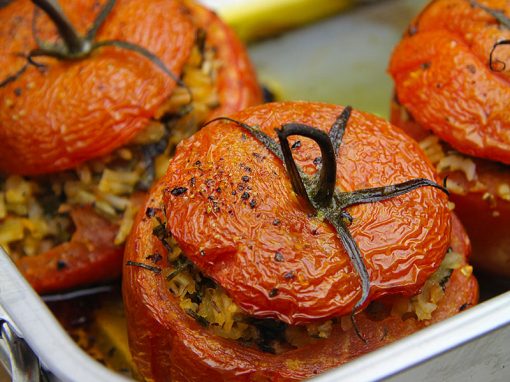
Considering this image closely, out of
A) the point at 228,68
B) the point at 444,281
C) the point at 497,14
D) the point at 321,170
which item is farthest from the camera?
the point at 228,68

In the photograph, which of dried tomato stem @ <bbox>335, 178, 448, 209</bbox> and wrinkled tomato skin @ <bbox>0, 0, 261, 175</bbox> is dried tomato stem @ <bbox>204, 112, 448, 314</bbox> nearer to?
dried tomato stem @ <bbox>335, 178, 448, 209</bbox>

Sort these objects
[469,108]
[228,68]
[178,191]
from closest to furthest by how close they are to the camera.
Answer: [178,191] < [469,108] < [228,68]

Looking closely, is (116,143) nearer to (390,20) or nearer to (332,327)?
(332,327)

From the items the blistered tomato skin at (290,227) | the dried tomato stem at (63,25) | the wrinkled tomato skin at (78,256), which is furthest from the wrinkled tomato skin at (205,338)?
the dried tomato stem at (63,25)

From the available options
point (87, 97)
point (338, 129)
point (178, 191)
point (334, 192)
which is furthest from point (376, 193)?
point (87, 97)

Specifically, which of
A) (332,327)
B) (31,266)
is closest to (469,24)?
(332,327)

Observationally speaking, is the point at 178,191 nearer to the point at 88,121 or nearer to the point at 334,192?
the point at 334,192

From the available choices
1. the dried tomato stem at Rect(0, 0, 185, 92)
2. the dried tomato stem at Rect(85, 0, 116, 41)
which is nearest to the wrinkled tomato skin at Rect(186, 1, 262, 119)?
the dried tomato stem at Rect(0, 0, 185, 92)

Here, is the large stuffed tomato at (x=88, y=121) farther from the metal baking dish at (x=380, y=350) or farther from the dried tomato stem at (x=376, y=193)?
the dried tomato stem at (x=376, y=193)
